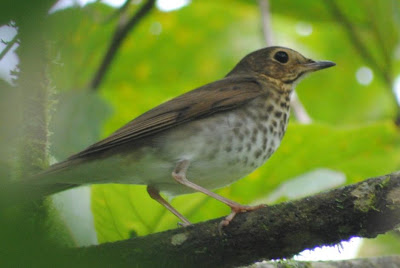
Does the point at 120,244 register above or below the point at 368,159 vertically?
below

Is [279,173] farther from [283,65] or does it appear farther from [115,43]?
[115,43]

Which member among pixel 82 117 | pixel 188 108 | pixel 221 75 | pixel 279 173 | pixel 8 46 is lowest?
pixel 8 46

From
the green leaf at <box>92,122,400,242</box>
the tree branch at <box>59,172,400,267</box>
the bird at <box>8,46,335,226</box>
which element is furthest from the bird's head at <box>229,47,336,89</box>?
the tree branch at <box>59,172,400,267</box>

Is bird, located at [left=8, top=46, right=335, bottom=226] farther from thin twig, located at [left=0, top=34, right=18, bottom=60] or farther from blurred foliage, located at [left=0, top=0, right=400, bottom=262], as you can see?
thin twig, located at [left=0, top=34, right=18, bottom=60]

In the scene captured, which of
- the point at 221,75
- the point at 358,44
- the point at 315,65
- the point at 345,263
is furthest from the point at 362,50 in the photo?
the point at 345,263

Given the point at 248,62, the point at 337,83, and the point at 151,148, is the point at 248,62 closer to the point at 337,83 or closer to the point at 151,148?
the point at 337,83

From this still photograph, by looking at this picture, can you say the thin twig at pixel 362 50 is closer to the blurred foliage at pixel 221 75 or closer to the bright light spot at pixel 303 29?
the blurred foliage at pixel 221 75

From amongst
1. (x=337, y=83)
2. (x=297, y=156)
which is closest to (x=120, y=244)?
(x=297, y=156)
